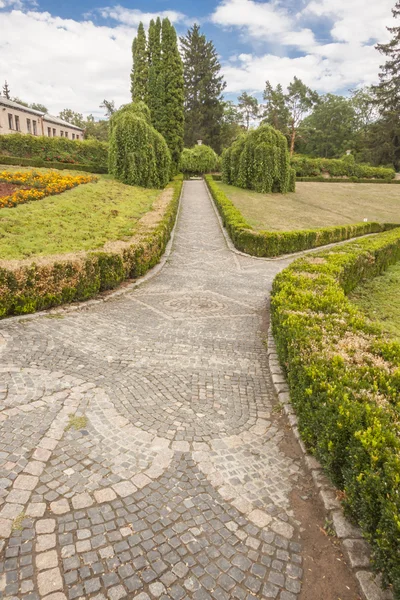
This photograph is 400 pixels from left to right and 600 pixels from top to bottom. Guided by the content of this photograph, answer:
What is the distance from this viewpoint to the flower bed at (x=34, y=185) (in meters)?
15.3

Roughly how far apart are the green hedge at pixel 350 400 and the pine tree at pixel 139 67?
35.4m

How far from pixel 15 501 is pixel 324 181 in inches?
1805

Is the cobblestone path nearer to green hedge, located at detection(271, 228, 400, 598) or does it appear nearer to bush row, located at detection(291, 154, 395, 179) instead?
green hedge, located at detection(271, 228, 400, 598)

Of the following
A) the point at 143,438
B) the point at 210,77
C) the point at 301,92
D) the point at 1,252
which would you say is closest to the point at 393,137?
the point at 301,92

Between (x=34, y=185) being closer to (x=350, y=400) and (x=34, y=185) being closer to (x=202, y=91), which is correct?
(x=350, y=400)

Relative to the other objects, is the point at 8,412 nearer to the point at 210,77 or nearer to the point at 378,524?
the point at 378,524

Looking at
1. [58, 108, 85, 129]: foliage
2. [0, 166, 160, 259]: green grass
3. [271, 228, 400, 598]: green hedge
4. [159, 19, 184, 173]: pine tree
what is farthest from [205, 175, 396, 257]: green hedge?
[58, 108, 85, 129]: foliage

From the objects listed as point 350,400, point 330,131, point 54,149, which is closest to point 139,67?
point 54,149

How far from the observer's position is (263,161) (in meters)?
28.1

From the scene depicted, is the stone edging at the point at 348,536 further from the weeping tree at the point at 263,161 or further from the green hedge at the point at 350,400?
the weeping tree at the point at 263,161

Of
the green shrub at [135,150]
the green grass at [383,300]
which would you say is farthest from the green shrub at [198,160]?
the green grass at [383,300]

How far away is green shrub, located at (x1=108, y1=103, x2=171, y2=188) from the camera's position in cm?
2442

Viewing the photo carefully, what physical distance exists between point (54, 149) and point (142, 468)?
31.5m

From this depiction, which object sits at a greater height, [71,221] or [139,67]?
[139,67]
